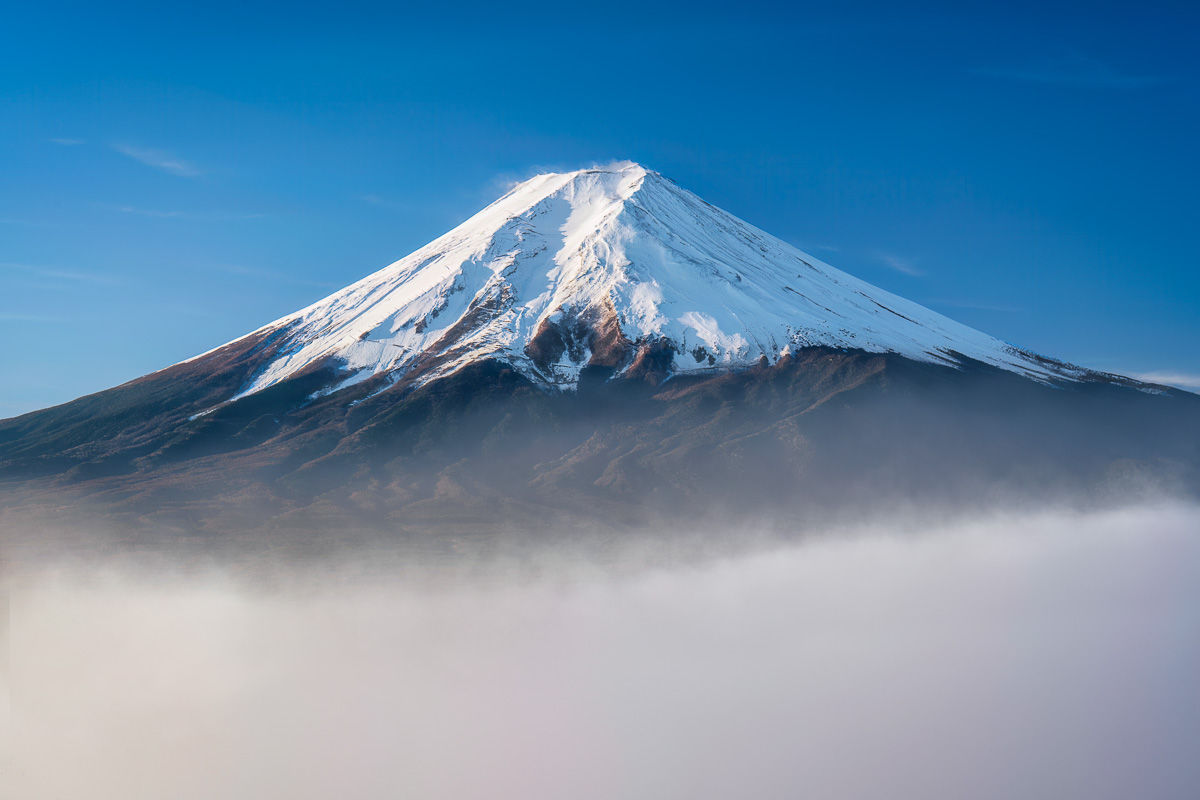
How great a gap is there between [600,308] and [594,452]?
68.8 ft

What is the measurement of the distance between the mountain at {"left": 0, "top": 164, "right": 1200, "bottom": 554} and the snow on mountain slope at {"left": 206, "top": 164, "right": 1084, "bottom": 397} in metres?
0.32

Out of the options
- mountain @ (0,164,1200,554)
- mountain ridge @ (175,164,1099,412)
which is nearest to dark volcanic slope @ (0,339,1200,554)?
mountain @ (0,164,1200,554)

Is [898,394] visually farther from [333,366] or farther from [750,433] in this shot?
[333,366]

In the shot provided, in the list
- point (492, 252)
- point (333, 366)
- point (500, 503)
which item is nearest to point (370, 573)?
point (500, 503)

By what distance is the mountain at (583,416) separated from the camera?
173ft

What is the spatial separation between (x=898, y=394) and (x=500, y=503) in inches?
1225

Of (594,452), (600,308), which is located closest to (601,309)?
(600,308)

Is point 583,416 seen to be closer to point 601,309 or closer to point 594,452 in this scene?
point 594,452

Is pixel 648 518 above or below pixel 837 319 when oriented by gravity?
below

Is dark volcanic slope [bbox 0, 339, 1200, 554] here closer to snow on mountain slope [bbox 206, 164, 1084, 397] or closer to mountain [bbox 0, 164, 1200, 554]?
mountain [bbox 0, 164, 1200, 554]

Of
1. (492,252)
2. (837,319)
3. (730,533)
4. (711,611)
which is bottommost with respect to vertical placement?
(711,611)

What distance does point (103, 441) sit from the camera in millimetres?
63969

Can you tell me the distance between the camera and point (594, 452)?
186 feet

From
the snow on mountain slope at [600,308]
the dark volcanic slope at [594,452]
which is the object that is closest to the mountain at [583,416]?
the dark volcanic slope at [594,452]
